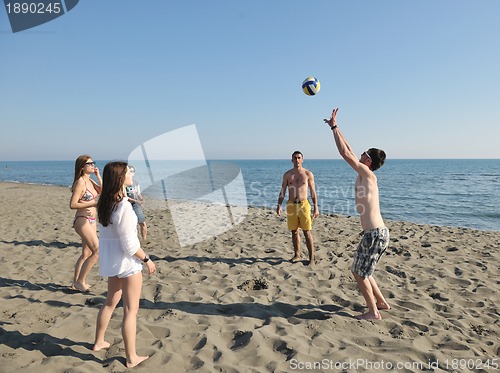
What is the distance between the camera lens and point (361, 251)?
3.70 meters

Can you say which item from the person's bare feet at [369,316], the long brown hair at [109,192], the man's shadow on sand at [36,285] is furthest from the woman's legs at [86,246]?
the person's bare feet at [369,316]

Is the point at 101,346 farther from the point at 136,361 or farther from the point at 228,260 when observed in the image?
the point at 228,260

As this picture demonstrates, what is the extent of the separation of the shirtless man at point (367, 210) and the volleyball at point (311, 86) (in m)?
2.55

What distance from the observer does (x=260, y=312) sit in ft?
13.4

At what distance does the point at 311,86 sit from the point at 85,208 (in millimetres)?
4653

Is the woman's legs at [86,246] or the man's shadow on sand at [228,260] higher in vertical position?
the woman's legs at [86,246]

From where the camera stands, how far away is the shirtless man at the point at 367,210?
356 cm

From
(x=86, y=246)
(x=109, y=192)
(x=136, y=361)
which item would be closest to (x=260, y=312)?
(x=136, y=361)

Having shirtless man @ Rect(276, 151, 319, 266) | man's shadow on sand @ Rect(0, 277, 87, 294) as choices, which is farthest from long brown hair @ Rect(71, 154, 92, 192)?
shirtless man @ Rect(276, 151, 319, 266)

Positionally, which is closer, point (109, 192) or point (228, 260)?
point (109, 192)

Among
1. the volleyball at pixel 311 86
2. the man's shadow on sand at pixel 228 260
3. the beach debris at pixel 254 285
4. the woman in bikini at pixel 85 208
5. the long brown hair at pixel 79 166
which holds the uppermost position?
the volleyball at pixel 311 86

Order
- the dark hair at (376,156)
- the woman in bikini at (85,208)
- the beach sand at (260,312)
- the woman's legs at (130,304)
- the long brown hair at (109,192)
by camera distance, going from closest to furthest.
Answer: the long brown hair at (109,192), the woman's legs at (130,304), the beach sand at (260,312), the dark hair at (376,156), the woman in bikini at (85,208)

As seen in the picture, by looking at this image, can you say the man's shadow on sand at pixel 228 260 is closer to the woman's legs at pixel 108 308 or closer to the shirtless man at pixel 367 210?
the shirtless man at pixel 367 210

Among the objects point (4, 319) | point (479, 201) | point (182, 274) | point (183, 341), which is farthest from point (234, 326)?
point (479, 201)
